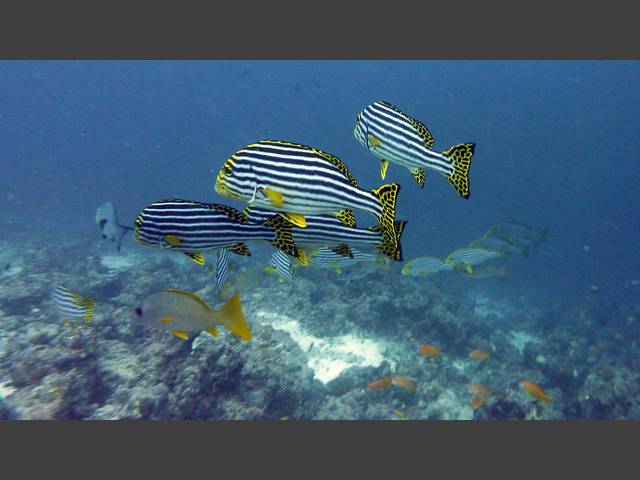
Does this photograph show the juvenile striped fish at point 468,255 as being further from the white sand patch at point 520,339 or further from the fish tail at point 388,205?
the white sand patch at point 520,339

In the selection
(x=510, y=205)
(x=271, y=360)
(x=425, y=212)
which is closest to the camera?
(x=271, y=360)

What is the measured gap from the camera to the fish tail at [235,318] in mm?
3084

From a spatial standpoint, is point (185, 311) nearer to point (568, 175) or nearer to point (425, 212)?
point (425, 212)

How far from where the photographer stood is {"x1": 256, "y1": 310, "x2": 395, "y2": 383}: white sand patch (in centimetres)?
968

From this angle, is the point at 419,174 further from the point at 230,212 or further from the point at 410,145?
the point at 230,212

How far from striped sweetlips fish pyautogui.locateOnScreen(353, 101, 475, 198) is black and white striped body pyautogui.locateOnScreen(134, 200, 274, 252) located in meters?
1.29

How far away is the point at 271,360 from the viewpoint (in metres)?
7.28

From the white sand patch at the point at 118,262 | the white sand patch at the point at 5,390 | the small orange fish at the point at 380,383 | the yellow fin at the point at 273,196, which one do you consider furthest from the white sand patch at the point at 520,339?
the white sand patch at the point at 118,262

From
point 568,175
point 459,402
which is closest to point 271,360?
point 459,402

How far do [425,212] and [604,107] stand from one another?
59.1m

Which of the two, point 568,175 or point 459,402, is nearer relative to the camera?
point 459,402

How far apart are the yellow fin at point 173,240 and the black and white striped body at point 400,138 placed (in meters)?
1.87

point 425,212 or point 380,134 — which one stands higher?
point 380,134

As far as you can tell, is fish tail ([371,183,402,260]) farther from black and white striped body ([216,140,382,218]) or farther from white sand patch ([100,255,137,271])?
white sand patch ([100,255,137,271])
